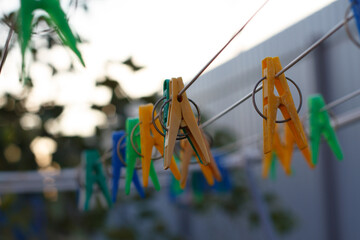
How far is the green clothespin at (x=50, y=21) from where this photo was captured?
0.78 metres

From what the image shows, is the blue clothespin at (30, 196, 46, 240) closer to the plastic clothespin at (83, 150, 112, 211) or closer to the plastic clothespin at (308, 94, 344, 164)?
the plastic clothespin at (83, 150, 112, 211)

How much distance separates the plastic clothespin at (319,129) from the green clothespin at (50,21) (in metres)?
0.72

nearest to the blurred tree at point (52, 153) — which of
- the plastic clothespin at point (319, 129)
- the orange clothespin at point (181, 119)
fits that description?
the plastic clothespin at point (319, 129)

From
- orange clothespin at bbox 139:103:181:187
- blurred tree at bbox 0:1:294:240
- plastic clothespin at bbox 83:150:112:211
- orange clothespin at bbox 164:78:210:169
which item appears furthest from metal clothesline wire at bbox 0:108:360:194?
orange clothespin at bbox 164:78:210:169

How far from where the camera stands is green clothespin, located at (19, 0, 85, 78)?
78 cm

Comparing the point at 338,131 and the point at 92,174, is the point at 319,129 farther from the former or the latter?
the point at 338,131

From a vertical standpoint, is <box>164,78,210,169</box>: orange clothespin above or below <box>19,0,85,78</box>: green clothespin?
below

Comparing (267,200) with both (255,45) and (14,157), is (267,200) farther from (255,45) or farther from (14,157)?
(14,157)

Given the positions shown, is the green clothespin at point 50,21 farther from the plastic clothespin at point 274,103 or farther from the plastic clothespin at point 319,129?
the plastic clothespin at point 319,129

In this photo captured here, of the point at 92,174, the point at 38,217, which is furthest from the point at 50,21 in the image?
the point at 38,217

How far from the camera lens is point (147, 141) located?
1.03 metres

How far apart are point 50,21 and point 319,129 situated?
0.78 m

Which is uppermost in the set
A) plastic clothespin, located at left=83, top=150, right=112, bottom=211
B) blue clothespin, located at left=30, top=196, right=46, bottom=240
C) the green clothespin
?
the green clothespin

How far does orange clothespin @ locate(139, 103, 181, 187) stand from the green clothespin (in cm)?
28
